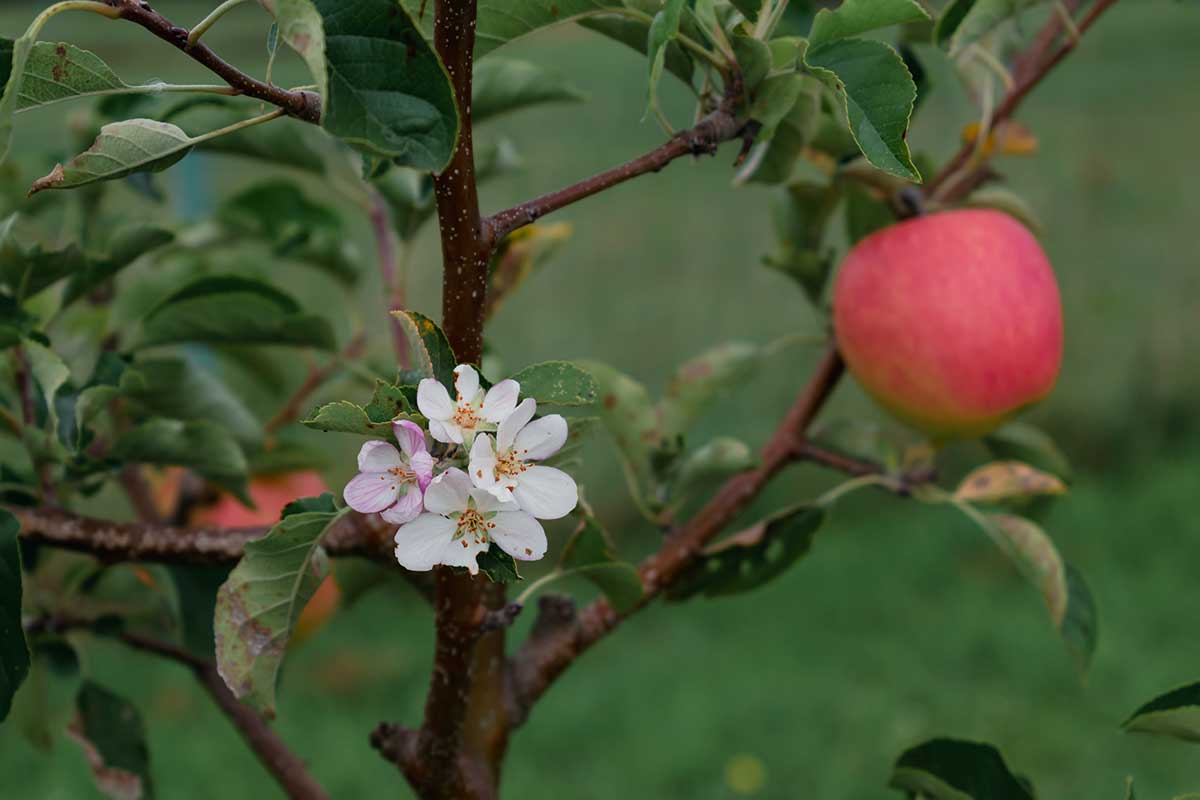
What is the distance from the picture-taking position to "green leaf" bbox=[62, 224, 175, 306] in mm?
671

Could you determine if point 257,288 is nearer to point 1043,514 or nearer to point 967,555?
point 1043,514

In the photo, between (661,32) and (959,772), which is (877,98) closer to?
(661,32)

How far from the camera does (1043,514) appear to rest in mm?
871

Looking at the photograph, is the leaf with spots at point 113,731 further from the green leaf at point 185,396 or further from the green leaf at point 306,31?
the green leaf at point 306,31

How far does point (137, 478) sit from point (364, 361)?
182 millimetres

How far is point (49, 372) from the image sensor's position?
2.03ft

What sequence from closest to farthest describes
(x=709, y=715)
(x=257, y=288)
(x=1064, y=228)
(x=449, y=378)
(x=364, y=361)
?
(x=449, y=378) → (x=257, y=288) → (x=364, y=361) → (x=709, y=715) → (x=1064, y=228)

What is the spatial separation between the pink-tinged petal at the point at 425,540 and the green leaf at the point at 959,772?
29 centimetres

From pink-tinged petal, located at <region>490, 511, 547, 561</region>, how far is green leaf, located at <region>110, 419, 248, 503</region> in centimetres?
32

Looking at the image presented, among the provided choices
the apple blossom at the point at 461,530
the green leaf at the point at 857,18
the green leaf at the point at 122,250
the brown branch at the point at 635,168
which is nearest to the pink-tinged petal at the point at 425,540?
the apple blossom at the point at 461,530

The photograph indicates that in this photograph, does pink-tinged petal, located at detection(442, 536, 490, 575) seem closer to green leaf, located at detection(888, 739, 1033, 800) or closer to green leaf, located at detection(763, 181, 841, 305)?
green leaf, located at detection(888, 739, 1033, 800)

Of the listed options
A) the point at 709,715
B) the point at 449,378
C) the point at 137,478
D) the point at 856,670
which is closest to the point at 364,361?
the point at 137,478

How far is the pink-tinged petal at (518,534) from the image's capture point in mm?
404

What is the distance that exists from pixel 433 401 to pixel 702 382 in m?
0.44
